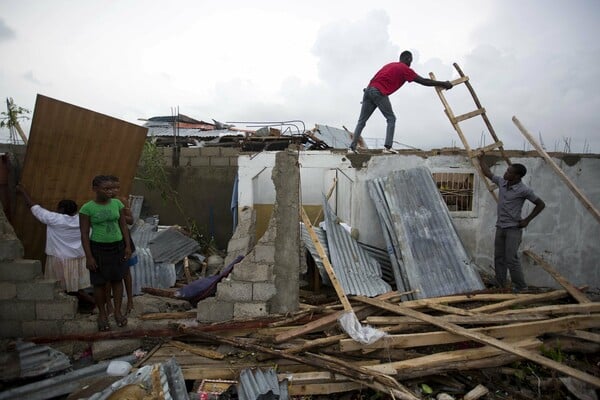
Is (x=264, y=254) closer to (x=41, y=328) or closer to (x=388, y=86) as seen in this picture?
(x=41, y=328)

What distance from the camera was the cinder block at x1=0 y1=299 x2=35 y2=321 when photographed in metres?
4.05

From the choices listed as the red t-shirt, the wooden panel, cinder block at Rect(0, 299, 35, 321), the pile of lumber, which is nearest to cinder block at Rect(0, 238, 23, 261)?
cinder block at Rect(0, 299, 35, 321)

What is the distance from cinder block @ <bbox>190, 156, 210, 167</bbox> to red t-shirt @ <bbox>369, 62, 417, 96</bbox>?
15.5 ft

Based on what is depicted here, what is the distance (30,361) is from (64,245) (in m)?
1.35

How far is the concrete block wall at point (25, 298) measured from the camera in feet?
13.1

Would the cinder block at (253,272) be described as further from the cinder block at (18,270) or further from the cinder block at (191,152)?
the cinder block at (191,152)

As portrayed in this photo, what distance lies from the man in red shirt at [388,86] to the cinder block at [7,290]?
214 inches

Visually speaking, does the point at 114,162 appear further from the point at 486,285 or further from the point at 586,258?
the point at 586,258

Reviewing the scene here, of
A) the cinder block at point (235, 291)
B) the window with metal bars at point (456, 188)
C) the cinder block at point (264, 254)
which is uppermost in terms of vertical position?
the window with metal bars at point (456, 188)

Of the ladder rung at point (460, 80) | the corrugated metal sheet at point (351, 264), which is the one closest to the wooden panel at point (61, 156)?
the corrugated metal sheet at point (351, 264)

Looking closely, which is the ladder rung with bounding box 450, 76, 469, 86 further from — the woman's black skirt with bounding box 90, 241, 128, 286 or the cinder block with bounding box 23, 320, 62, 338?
the cinder block with bounding box 23, 320, 62, 338

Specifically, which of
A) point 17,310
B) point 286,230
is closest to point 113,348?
point 17,310

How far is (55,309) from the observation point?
4062mm

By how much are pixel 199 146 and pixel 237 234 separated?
440 centimetres
